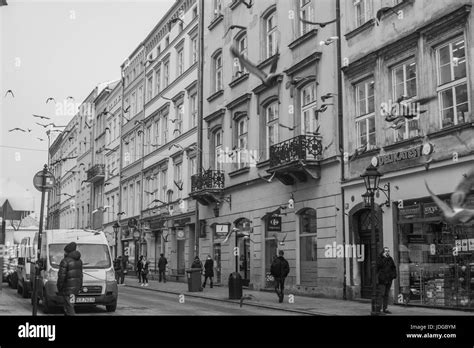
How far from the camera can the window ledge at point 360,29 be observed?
67.5ft

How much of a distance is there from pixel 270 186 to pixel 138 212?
21.5 m

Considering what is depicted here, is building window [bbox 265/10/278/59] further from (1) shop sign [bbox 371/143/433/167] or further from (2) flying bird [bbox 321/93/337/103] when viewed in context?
(1) shop sign [bbox 371/143/433/167]

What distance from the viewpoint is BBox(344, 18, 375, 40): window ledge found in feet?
67.5

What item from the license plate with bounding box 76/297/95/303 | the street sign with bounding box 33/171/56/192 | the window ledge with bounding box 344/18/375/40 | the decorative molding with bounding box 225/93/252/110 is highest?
the window ledge with bounding box 344/18/375/40

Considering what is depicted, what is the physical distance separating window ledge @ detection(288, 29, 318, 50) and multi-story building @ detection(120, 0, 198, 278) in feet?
36.5

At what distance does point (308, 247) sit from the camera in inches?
936

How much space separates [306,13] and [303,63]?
2.08m

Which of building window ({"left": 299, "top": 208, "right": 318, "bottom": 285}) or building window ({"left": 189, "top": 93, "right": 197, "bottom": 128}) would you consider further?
building window ({"left": 189, "top": 93, "right": 197, "bottom": 128})

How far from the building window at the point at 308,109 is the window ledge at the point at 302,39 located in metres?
1.75

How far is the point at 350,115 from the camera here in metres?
21.6

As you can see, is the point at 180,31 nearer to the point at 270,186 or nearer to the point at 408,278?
the point at 270,186

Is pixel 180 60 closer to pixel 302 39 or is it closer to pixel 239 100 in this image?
pixel 239 100

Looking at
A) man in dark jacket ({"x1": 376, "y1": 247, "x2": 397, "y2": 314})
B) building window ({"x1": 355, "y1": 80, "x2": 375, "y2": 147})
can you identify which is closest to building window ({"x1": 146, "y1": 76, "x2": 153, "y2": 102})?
building window ({"x1": 355, "y1": 80, "x2": 375, "y2": 147})
